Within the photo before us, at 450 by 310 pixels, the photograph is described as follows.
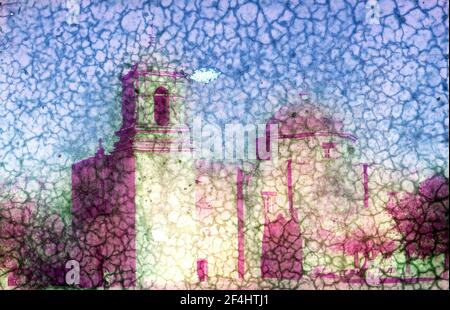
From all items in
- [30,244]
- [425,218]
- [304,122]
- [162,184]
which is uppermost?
[304,122]

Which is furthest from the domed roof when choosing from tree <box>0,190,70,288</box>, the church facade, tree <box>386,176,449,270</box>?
tree <box>0,190,70,288</box>

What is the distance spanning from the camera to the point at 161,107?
8.13 ft

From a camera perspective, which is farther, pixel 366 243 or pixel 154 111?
pixel 154 111

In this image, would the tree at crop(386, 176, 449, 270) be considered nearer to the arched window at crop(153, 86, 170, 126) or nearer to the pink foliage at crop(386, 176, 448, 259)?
the pink foliage at crop(386, 176, 448, 259)

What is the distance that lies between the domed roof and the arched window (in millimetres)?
438

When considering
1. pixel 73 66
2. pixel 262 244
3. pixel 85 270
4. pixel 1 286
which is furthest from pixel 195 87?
pixel 1 286

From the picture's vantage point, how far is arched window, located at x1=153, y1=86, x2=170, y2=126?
245 cm

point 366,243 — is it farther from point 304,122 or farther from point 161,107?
point 161,107

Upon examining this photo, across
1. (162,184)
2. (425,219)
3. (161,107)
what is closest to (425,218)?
(425,219)

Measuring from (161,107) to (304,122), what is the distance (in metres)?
0.61

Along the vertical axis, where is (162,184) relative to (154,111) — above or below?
below

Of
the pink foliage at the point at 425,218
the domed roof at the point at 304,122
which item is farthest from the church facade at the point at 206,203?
the pink foliage at the point at 425,218

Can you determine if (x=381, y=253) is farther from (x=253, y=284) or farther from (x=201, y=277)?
(x=201, y=277)

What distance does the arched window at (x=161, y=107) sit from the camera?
8.04ft
